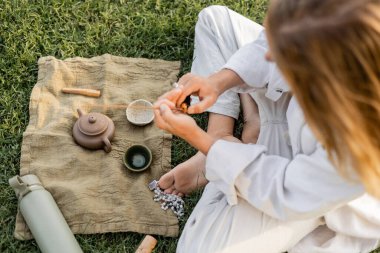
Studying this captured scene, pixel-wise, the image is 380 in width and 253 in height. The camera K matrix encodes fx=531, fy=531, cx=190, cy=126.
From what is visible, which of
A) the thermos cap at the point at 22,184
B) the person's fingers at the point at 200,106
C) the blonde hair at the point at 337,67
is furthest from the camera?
the thermos cap at the point at 22,184

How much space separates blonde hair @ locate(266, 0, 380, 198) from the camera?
124 centimetres

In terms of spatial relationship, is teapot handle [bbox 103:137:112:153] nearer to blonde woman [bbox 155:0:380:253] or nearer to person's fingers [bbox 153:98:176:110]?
blonde woman [bbox 155:0:380:253]

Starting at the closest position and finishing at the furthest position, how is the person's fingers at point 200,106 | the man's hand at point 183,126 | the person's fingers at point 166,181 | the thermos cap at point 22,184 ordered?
the man's hand at point 183,126
the person's fingers at point 200,106
the thermos cap at point 22,184
the person's fingers at point 166,181

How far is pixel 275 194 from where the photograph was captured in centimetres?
174

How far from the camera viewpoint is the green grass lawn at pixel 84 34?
2.49 meters

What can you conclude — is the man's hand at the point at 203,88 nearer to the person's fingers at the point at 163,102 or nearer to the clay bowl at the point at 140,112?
the person's fingers at the point at 163,102

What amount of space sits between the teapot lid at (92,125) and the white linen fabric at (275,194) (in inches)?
21.1

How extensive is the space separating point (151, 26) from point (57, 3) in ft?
1.66

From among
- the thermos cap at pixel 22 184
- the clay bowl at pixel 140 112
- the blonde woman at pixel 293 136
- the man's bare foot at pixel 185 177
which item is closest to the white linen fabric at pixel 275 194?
the blonde woman at pixel 293 136

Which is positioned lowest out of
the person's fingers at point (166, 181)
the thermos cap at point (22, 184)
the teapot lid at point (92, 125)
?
the thermos cap at point (22, 184)

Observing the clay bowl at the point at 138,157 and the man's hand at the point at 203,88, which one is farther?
the clay bowl at the point at 138,157

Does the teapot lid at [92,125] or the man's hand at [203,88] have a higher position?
the man's hand at [203,88]

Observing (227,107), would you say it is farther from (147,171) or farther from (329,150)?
(329,150)

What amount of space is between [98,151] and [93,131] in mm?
115
